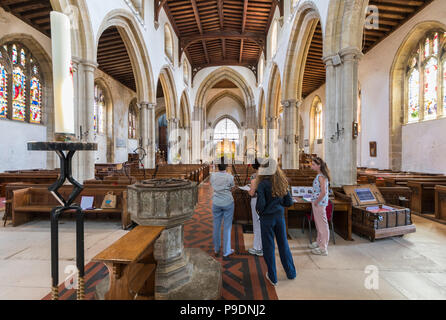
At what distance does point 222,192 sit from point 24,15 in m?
11.0

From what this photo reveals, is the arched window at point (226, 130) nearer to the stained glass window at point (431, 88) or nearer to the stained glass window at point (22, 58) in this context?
the stained glass window at point (22, 58)

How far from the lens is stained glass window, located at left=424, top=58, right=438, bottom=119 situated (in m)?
8.32

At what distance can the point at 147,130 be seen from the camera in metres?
10.8

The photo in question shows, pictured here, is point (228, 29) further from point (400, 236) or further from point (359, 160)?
point (400, 236)

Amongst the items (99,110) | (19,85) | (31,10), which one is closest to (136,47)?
(31,10)

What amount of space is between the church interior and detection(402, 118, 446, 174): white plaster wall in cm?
5

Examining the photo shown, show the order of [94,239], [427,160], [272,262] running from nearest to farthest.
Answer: [272,262]
[94,239]
[427,160]

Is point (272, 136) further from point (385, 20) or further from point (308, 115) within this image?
point (308, 115)

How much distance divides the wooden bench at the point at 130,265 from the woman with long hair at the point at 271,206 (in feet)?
3.63

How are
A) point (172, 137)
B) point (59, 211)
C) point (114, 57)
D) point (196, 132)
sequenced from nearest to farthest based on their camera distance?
point (59, 211) < point (114, 57) < point (172, 137) < point (196, 132)

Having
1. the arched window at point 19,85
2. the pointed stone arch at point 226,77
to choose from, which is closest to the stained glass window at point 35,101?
the arched window at point 19,85

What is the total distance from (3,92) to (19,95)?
2.17 feet

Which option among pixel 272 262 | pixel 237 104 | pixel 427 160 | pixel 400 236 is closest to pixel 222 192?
pixel 272 262

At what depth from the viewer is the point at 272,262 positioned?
251 cm
